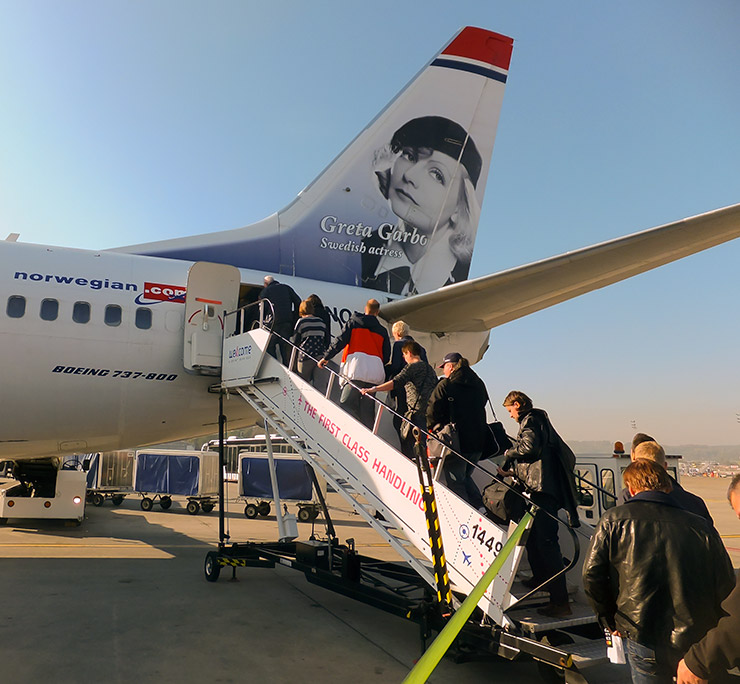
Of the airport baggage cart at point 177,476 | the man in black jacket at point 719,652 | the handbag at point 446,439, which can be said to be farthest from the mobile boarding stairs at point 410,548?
the airport baggage cart at point 177,476

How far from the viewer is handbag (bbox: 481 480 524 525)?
17.4ft

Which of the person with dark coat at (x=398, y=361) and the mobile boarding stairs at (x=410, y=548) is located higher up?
the person with dark coat at (x=398, y=361)

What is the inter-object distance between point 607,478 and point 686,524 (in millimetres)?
10714

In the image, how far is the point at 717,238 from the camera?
7531 millimetres

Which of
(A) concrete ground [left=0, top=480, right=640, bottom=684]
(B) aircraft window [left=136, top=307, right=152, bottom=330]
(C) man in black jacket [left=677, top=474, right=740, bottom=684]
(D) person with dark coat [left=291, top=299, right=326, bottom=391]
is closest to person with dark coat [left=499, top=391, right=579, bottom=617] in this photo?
(A) concrete ground [left=0, top=480, right=640, bottom=684]

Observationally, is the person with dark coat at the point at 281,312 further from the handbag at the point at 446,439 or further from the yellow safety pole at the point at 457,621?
the yellow safety pole at the point at 457,621

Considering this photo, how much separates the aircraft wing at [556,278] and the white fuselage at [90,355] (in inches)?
154

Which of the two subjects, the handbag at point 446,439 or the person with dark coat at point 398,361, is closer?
the handbag at point 446,439

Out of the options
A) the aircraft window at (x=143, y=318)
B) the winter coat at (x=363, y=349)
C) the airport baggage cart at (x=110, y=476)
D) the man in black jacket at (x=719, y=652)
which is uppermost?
the aircraft window at (x=143, y=318)

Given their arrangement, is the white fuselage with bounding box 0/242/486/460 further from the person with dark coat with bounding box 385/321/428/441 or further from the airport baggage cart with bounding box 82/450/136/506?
the airport baggage cart with bounding box 82/450/136/506

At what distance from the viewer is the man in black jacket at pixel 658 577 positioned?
10.3ft

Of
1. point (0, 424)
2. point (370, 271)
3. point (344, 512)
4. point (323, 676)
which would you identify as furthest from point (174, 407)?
point (344, 512)

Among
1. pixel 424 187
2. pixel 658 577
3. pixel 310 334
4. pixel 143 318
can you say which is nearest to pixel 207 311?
pixel 143 318

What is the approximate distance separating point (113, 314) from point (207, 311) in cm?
152
